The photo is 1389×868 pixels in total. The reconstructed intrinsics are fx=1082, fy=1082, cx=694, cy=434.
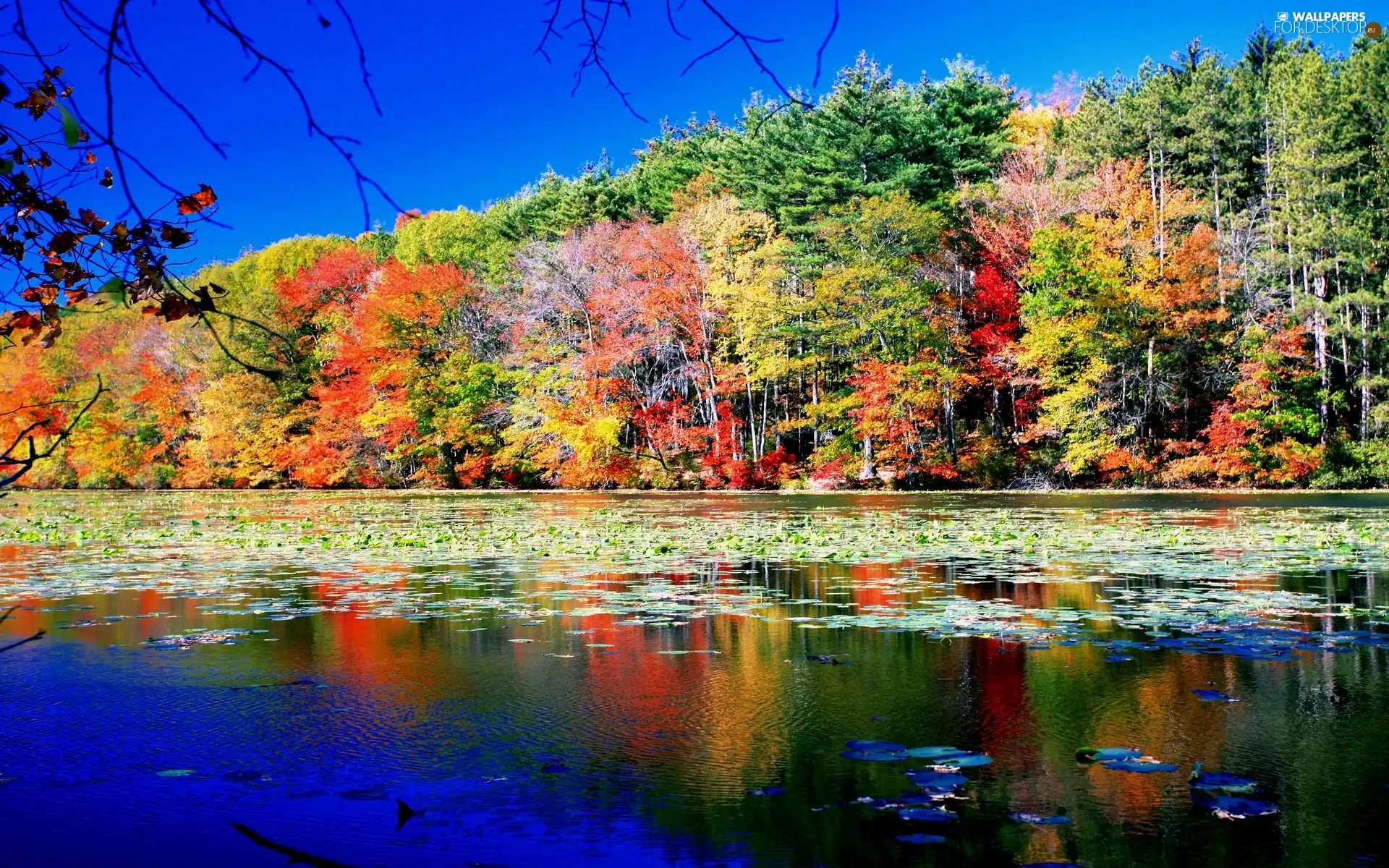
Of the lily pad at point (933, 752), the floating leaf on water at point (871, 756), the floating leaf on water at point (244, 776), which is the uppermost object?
the lily pad at point (933, 752)

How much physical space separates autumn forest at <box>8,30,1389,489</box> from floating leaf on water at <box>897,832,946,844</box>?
1071 inches

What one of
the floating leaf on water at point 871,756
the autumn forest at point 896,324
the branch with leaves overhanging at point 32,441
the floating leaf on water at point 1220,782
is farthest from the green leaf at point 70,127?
the autumn forest at point 896,324

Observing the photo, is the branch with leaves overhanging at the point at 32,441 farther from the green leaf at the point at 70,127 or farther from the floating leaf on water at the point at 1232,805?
the floating leaf on water at the point at 1232,805

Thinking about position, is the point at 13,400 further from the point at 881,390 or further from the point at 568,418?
the point at 881,390

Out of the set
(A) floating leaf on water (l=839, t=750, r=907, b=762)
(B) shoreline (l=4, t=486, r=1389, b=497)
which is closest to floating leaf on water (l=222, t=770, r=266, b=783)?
(A) floating leaf on water (l=839, t=750, r=907, b=762)

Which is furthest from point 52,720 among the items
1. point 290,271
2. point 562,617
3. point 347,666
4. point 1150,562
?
point 290,271

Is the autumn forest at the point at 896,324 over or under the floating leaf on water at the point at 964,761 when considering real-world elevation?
over

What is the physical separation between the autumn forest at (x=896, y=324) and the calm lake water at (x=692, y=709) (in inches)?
797

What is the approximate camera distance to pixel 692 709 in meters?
4.71

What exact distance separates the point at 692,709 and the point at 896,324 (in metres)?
27.5

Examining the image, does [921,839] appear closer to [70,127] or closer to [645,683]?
[645,683]

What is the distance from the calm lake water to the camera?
3.14 m

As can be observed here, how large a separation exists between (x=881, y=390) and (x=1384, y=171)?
1420cm

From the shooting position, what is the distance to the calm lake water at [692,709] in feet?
10.3
